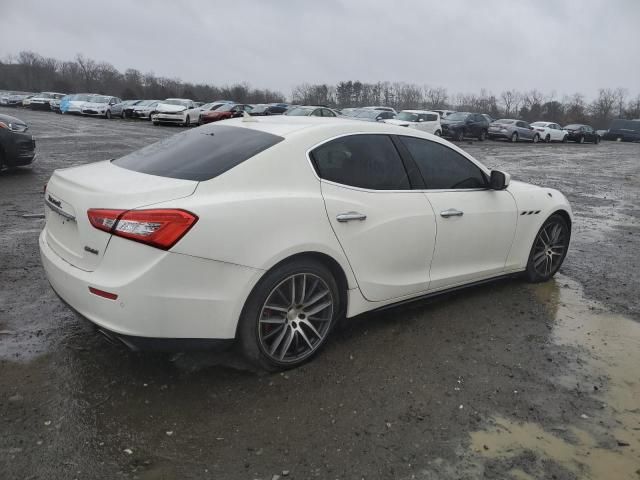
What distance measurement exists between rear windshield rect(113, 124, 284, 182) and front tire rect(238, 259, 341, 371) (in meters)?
0.74

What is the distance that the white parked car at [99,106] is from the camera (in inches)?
1390

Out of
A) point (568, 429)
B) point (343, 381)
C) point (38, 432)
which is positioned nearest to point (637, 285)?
point (568, 429)

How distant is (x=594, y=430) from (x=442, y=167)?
2188mm

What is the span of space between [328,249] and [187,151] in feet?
3.84

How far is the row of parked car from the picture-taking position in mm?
26188

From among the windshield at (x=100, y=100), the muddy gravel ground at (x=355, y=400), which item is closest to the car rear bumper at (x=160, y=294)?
the muddy gravel ground at (x=355, y=400)

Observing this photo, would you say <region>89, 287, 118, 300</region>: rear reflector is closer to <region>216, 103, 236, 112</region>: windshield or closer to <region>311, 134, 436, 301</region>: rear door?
<region>311, 134, 436, 301</region>: rear door

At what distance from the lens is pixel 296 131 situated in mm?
3471

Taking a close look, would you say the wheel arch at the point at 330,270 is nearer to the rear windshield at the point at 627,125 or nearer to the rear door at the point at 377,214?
the rear door at the point at 377,214

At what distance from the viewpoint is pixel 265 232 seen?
9.70 ft

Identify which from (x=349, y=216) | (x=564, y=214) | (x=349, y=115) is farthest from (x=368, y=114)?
(x=349, y=216)

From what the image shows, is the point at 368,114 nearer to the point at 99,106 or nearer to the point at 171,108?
the point at 171,108

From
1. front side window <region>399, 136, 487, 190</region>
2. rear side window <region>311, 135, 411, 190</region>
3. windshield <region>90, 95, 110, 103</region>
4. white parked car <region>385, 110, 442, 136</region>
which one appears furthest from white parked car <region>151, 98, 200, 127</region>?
rear side window <region>311, 135, 411, 190</region>

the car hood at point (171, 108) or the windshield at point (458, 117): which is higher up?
the windshield at point (458, 117)
